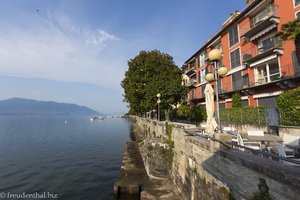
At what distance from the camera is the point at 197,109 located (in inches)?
1206

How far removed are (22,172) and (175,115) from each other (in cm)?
2784

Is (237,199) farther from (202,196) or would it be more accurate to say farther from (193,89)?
(193,89)

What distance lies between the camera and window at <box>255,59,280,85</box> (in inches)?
840

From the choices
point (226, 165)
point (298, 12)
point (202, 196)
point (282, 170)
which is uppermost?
point (298, 12)

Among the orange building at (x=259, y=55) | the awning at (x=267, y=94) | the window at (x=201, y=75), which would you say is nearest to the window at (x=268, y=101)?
the orange building at (x=259, y=55)

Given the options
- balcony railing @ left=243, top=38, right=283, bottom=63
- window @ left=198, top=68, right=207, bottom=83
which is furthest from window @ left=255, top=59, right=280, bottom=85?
window @ left=198, top=68, right=207, bottom=83

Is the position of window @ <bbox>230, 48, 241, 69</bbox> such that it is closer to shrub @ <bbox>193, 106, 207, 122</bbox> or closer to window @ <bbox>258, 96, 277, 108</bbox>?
window @ <bbox>258, 96, 277, 108</bbox>

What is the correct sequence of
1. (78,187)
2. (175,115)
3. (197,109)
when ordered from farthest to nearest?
(175,115) → (197,109) → (78,187)

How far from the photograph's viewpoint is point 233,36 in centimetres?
2741

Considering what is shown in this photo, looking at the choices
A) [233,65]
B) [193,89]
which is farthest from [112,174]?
[193,89]

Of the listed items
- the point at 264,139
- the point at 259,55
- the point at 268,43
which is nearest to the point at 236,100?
the point at 259,55

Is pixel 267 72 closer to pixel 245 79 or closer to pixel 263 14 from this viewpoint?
pixel 245 79

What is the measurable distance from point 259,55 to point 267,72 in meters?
2.24

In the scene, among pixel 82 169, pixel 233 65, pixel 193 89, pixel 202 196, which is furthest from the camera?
pixel 193 89
